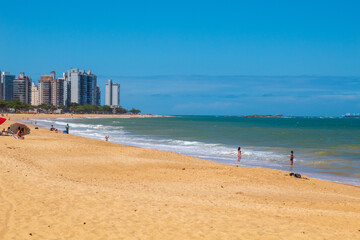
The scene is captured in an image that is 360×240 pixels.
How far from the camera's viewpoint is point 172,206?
31.1 ft

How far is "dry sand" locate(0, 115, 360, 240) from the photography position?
7.25 m

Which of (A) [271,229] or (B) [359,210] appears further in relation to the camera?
(B) [359,210]

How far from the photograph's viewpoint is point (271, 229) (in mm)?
7656

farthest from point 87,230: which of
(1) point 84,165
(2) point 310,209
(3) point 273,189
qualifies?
(1) point 84,165

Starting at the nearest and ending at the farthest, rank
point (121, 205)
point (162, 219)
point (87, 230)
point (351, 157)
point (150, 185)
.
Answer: point (87, 230), point (162, 219), point (121, 205), point (150, 185), point (351, 157)

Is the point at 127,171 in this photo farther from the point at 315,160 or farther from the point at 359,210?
the point at 315,160

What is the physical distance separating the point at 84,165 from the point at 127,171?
2.45 metres

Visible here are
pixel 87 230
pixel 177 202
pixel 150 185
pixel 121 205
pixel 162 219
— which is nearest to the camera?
pixel 87 230

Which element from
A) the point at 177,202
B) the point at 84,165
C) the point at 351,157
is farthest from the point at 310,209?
the point at 351,157

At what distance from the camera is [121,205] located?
9.23 meters

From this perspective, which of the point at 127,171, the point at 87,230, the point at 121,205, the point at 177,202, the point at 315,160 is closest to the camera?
the point at 87,230

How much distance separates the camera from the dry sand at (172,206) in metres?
7.25

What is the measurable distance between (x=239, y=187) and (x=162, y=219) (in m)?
6.78

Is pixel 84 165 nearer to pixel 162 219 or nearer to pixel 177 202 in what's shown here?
pixel 177 202
